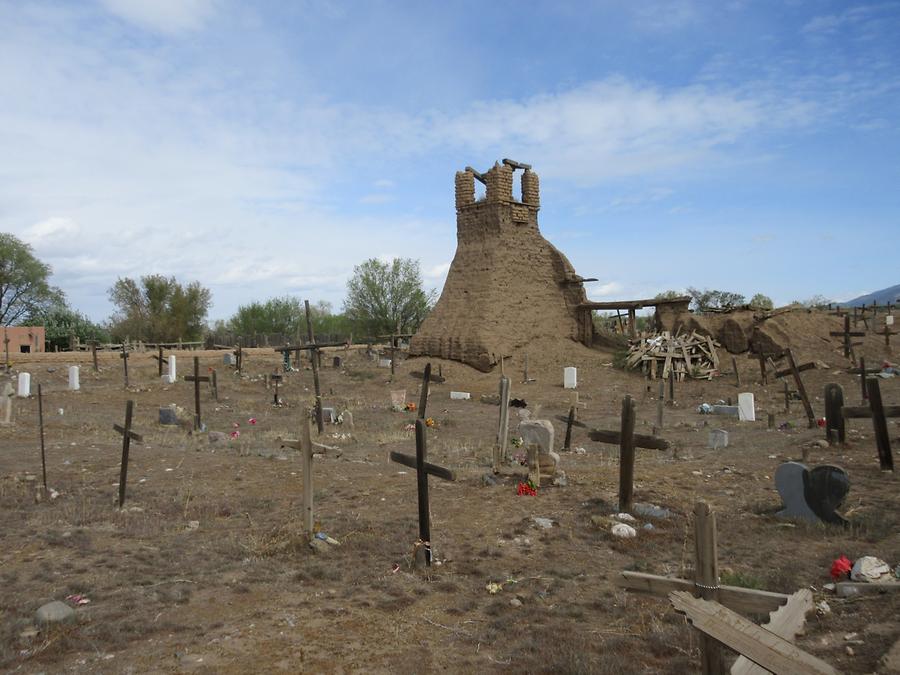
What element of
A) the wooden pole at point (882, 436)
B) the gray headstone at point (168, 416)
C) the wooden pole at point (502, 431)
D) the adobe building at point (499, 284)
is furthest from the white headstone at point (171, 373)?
the wooden pole at point (882, 436)

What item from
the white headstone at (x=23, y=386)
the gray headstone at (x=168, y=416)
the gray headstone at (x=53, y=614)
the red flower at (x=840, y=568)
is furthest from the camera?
the white headstone at (x=23, y=386)

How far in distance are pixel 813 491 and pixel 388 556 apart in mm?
5396

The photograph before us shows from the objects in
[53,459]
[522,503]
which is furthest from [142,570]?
[53,459]

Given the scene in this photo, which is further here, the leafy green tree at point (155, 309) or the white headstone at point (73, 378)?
the leafy green tree at point (155, 309)

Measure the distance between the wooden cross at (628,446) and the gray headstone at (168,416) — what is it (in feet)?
48.5

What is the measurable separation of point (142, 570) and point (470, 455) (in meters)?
8.24

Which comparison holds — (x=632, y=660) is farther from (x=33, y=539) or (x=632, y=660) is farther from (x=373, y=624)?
(x=33, y=539)

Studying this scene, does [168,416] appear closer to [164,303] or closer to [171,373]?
[171,373]

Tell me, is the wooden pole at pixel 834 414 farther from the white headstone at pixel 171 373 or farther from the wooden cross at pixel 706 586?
the white headstone at pixel 171 373

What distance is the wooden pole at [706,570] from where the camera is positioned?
12.3 ft

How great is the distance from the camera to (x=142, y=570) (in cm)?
731

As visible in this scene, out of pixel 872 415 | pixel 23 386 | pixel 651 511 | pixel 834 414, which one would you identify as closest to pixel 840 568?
pixel 651 511

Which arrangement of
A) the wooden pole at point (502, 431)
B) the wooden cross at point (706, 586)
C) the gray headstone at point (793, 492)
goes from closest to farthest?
the wooden cross at point (706, 586) < the gray headstone at point (793, 492) < the wooden pole at point (502, 431)

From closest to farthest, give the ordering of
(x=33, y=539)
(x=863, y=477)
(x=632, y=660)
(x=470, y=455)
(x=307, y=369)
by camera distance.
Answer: (x=632, y=660), (x=33, y=539), (x=863, y=477), (x=470, y=455), (x=307, y=369)
